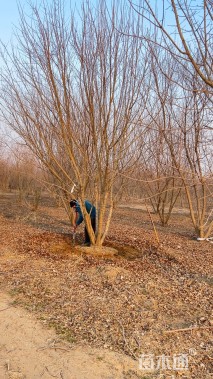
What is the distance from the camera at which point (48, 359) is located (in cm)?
292

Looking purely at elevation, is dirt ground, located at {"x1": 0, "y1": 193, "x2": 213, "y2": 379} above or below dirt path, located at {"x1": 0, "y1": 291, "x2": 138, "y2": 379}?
above

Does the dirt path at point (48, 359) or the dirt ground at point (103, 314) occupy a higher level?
the dirt ground at point (103, 314)

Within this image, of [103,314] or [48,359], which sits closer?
[48,359]

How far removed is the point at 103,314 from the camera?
3768 mm

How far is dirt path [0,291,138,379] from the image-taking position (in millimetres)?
2717

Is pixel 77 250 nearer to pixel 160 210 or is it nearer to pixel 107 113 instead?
pixel 107 113

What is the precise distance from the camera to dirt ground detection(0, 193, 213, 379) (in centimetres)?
286

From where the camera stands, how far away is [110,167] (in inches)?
249

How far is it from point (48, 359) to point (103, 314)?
973 mm

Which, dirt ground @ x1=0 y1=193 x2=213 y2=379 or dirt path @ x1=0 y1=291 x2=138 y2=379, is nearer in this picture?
dirt path @ x1=0 y1=291 x2=138 y2=379

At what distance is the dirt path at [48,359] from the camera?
2717 millimetres

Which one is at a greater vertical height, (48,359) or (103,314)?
(103,314)

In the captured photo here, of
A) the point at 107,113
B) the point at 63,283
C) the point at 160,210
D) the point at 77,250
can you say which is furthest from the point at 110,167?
the point at 160,210

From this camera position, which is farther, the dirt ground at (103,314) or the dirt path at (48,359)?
the dirt ground at (103,314)
